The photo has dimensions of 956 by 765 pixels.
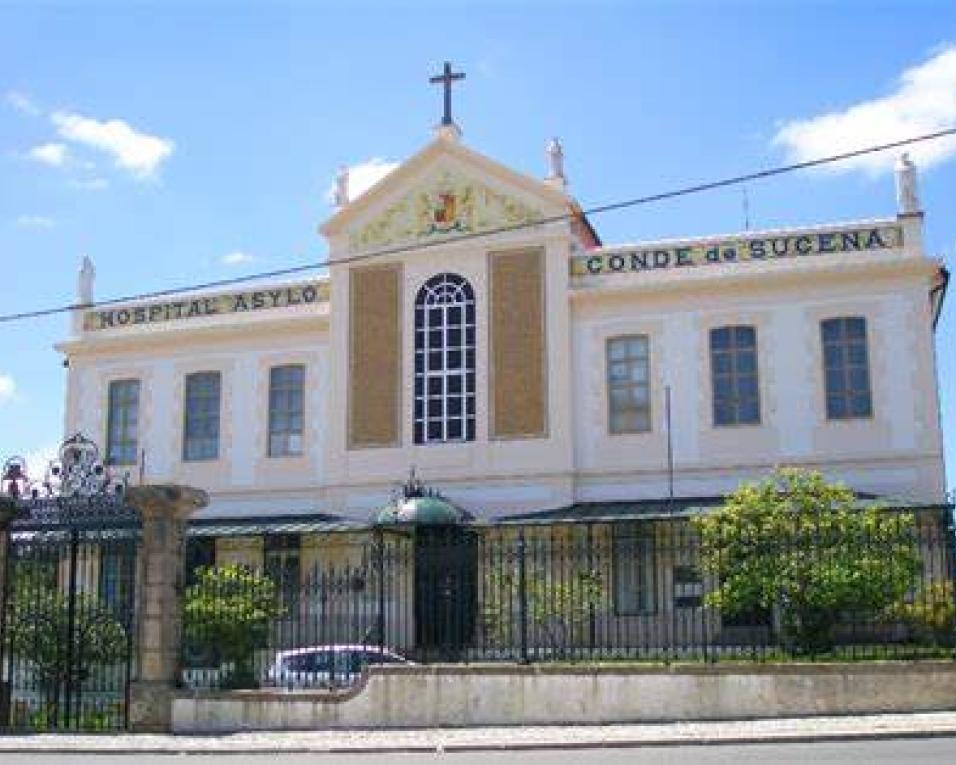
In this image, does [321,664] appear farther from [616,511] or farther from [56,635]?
[616,511]

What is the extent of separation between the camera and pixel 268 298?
32562 mm

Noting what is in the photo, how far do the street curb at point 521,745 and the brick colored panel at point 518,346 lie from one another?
14.7 metres

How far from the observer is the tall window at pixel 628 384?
28906 millimetres

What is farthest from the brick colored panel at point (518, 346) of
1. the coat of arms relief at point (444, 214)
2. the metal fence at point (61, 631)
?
the metal fence at point (61, 631)

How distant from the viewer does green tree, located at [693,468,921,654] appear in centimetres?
1772

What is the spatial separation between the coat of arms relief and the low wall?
15544mm

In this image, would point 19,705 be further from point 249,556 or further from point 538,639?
point 249,556

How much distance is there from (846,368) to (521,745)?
1562 cm

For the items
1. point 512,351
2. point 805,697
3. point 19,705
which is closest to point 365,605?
point 19,705

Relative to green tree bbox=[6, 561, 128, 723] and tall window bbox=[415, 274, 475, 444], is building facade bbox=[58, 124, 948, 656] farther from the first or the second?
green tree bbox=[6, 561, 128, 723]

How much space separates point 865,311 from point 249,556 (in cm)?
1523

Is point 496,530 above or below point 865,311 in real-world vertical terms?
below

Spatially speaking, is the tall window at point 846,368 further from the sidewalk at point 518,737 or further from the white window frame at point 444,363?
the sidewalk at point 518,737

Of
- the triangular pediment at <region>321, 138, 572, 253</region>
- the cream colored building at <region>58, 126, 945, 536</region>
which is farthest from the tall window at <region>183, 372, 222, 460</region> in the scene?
the triangular pediment at <region>321, 138, 572, 253</region>
